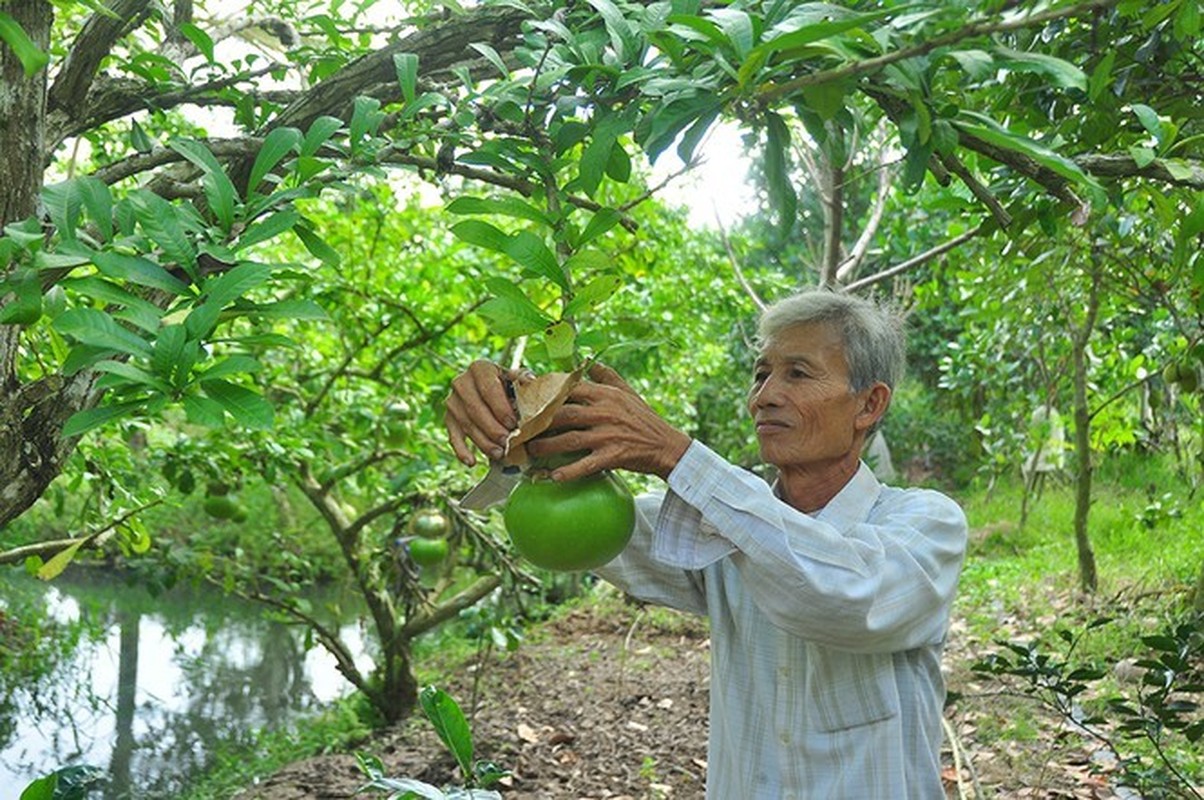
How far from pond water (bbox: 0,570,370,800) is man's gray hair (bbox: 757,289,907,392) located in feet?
→ 13.7

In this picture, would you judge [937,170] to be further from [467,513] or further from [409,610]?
[409,610]

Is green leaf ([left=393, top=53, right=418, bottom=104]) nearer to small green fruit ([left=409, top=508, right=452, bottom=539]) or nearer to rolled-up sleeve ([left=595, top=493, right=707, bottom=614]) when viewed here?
rolled-up sleeve ([left=595, top=493, right=707, bottom=614])

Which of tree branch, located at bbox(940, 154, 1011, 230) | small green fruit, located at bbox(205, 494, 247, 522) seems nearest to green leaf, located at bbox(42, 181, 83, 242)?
tree branch, located at bbox(940, 154, 1011, 230)

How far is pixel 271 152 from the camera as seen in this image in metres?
1.36

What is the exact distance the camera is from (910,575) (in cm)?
161

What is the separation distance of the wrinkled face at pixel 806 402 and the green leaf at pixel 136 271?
971 mm

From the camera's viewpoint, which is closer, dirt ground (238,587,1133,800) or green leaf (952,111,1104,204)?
green leaf (952,111,1104,204)

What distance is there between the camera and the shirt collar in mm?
1846

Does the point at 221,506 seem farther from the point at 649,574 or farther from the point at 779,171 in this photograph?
the point at 779,171

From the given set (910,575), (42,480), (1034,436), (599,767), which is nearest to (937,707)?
(910,575)

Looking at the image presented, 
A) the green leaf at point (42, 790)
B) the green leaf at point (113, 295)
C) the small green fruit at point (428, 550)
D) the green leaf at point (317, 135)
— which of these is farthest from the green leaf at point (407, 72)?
the small green fruit at point (428, 550)

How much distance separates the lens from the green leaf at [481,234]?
4.36 feet

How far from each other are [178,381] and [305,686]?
6.79 meters

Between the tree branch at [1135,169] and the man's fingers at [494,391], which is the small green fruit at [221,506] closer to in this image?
the man's fingers at [494,391]
